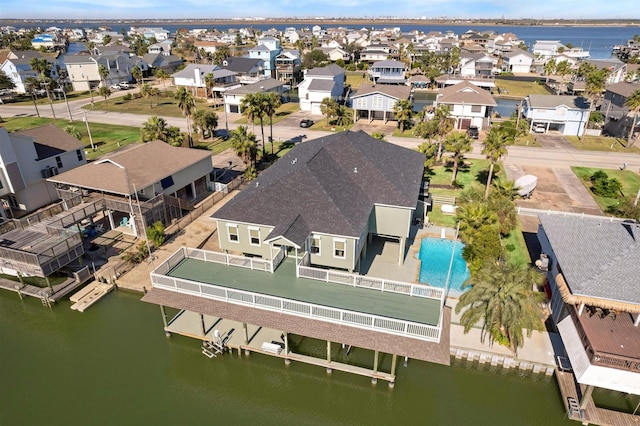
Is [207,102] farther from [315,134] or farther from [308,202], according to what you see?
[308,202]

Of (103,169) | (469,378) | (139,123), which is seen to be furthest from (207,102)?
(469,378)

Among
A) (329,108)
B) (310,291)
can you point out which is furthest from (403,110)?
(310,291)

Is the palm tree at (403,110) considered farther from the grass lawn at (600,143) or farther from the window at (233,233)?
the window at (233,233)

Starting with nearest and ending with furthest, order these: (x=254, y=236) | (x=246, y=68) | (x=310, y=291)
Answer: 1. (x=310, y=291)
2. (x=254, y=236)
3. (x=246, y=68)

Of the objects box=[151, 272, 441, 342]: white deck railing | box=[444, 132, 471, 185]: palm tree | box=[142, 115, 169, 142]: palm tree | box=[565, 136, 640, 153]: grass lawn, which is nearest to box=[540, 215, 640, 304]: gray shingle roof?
box=[151, 272, 441, 342]: white deck railing

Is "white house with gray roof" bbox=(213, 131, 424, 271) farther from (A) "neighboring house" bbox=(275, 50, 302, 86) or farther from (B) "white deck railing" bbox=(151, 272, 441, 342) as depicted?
(A) "neighboring house" bbox=(275, 50, 302, 86)

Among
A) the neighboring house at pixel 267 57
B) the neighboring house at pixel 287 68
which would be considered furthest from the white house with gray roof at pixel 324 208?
the neighboring house at pixel 267 57

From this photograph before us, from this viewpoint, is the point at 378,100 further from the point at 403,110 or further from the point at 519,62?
the point at 519,62
